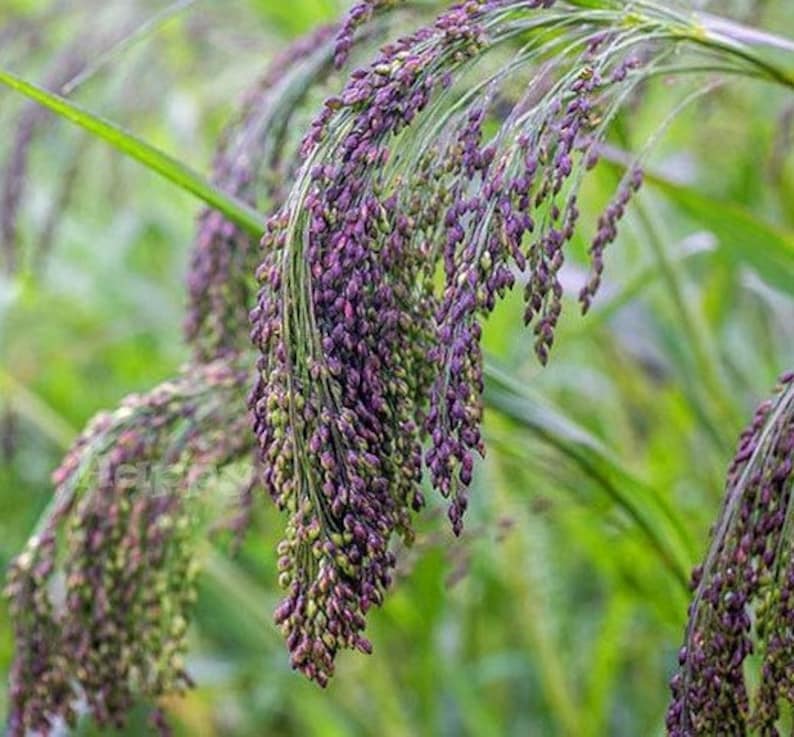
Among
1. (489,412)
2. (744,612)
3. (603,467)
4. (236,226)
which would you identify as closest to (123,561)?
(236,226)

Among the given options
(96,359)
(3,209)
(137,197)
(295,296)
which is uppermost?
(137,197)

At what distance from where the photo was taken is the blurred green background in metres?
2.64

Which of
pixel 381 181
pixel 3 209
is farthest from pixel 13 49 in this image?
pixel 381 181

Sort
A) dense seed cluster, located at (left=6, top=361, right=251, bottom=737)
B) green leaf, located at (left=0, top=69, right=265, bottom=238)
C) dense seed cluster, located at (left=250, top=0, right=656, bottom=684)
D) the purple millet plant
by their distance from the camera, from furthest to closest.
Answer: the purple millet plant → dense seed cluster, located at (left=6, top=361, right=251, bottom=737) → green leaf, located at (left=0, top=69, right=265, bottom=238) → dense seed cluster, located at (left=250, top=0, right=656, bottom=684)

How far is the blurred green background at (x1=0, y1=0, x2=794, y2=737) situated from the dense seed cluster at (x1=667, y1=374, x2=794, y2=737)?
88 centimetres

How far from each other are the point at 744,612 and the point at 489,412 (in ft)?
3.99

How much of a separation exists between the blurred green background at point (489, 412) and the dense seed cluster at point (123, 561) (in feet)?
1.76

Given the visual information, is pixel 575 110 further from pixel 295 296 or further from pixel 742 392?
pixel 742 392

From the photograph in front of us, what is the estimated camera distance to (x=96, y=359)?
3.91m

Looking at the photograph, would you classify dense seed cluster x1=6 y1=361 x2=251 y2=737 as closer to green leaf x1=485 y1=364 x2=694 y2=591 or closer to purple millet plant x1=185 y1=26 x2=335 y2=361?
purple millet plant x1=185 y1=26 x2=335 y2=361

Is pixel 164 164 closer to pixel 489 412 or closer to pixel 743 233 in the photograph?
pixel 743 233

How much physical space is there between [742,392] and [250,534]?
0.89 m

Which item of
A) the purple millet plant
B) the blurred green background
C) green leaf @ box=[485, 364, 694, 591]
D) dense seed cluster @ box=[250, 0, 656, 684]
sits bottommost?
dense seed cluster @ box=[250, 0, 656, 684]

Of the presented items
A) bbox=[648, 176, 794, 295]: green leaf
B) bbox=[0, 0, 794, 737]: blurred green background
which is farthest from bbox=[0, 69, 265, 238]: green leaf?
bbox=[0, 0, 794, 737]: blurred green background
